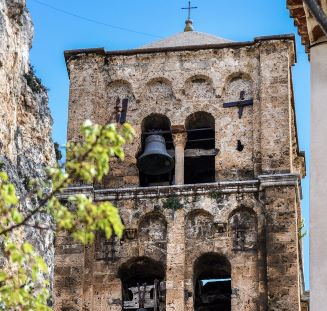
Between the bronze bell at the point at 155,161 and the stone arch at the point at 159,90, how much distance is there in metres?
1.36

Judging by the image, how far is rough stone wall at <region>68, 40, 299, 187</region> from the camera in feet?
91.9

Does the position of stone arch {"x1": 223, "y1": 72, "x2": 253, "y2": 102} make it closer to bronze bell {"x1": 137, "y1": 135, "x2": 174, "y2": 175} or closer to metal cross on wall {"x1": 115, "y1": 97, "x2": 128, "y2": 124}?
bronze bell {"x1": 137, "y1": 135, "x2": 174, "y2": 175}

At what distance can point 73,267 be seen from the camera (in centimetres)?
2680

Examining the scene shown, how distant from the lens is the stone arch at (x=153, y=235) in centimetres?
2686

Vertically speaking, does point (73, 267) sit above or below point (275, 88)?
below

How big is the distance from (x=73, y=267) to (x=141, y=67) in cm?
502

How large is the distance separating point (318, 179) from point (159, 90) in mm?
13614

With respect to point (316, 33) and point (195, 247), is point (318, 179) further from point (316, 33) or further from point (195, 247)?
point (195, 247)

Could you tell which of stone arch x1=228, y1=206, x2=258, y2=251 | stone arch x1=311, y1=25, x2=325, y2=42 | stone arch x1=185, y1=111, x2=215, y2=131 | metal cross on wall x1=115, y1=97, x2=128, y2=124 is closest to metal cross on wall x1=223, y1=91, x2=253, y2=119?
stone arch x1=185, y1=111, x2=215, y2=131

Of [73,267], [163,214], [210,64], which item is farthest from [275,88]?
[73,267]

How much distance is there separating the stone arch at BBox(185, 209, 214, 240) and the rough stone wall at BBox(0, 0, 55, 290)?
11.1 metres

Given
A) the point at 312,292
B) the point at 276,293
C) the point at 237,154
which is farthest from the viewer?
the point at 237,154

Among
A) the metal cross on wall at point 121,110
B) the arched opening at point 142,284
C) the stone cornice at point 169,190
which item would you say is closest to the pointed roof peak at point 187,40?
the metal cross on wall at point 121,110

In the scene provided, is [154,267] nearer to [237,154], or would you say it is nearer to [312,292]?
[237,154]
